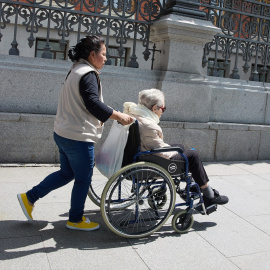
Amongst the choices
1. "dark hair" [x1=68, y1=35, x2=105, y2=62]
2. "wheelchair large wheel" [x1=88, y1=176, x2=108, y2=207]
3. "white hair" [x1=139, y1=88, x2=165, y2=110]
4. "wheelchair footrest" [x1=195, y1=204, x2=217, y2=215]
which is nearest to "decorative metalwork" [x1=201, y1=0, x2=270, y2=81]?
"wheelchair large wheel" [x1=88, y1=176, x2=108, y2=207]

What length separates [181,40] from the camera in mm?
6473

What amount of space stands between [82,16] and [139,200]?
136 inches

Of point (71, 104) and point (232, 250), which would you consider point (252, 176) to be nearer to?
point (232, 250)

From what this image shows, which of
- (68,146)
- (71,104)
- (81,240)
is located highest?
(71,104)

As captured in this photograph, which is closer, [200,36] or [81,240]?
[81,240]

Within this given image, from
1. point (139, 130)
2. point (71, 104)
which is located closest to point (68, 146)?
point (71, 104)

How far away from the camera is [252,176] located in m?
6.22

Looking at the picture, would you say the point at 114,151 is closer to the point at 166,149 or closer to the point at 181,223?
the point at 166,149

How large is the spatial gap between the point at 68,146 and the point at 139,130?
65 cm

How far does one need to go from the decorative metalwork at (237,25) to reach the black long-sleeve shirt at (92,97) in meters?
3.93

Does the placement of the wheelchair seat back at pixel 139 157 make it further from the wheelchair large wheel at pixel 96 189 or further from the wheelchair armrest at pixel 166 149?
the wheelchair large wheel at pixel 96 189

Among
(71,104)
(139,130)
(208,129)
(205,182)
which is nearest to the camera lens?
(71,104)

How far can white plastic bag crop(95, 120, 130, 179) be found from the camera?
3711mm

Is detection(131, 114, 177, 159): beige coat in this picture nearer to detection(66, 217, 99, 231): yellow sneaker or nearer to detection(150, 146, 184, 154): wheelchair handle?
detection(150, 146, 184, 154): wheelchair handle
